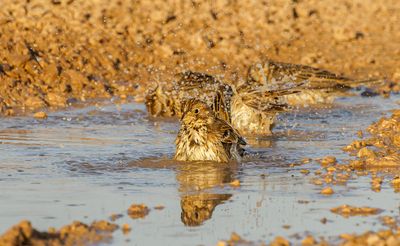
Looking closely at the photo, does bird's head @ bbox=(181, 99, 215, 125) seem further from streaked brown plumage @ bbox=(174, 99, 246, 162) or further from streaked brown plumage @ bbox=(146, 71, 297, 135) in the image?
streaked brown plumage @ bbox=(146, 71, 297, 135)

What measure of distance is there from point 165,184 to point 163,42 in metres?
11.0

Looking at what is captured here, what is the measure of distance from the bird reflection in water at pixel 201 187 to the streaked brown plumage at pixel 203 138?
0.12m

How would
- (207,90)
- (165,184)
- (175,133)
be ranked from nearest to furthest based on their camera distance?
(165,184) < (175,133) < (207,90)

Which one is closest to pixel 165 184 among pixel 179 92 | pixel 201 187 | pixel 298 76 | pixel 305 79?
pixel 201 187

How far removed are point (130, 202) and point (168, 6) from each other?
44.3 feet

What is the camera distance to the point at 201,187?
32.9 ft

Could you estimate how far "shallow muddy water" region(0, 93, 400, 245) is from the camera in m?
8.31

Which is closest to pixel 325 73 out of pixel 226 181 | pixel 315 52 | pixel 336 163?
pixel 315 52

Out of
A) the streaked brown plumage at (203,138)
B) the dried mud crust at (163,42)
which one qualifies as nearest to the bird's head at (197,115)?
the streaked brown plumage at (203,138)

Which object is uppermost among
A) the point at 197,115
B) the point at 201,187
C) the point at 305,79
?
the point at 305,79

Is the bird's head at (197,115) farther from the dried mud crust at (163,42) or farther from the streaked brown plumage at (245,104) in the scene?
the dried mud crust at (163,42)

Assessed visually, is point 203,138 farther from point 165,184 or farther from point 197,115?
point 165,184

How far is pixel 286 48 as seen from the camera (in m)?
22.2

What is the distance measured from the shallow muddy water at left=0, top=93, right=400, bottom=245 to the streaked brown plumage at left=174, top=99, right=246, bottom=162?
6.5 inches
